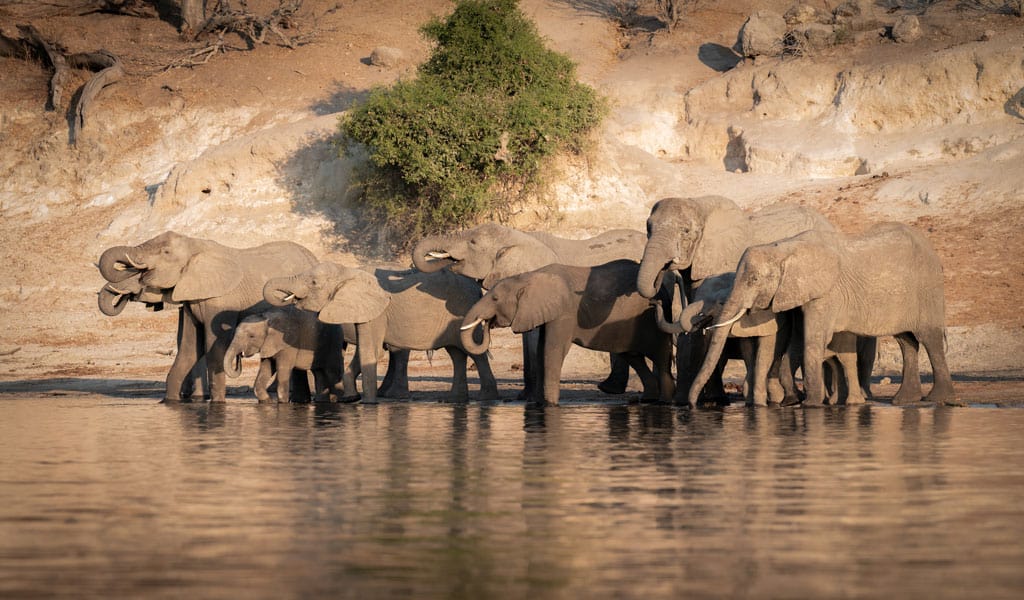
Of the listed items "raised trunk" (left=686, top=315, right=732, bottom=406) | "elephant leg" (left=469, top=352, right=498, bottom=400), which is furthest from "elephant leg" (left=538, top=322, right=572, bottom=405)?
"raised trunk" (left=686, top=315, right=732, bottom=406)

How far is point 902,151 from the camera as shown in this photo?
104 ft

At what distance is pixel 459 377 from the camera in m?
17.5

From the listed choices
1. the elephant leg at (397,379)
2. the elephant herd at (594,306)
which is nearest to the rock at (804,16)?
the elephant herd at (594,306)

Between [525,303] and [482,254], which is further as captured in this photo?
[482,254]

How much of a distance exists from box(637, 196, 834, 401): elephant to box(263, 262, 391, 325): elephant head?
10.6 feet

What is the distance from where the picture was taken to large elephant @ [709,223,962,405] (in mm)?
15148

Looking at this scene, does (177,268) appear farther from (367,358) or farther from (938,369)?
(938,369)

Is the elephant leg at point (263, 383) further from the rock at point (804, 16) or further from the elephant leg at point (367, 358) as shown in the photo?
the rock at point (804, 16)

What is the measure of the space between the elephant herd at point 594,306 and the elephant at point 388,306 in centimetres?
2

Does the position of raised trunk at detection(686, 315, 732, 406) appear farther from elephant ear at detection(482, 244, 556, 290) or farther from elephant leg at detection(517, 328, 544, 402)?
elephant ear at detection(482, 244, 556, 290)

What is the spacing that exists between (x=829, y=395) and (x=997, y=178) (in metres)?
12.5

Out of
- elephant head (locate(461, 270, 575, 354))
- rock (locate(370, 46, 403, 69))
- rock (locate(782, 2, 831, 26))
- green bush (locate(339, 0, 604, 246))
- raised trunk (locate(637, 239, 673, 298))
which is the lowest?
elephant head (locate(461, 270, 575, 354))

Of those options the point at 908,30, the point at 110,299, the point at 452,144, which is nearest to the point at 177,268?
the point at 110,299

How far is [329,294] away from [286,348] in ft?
2.69
